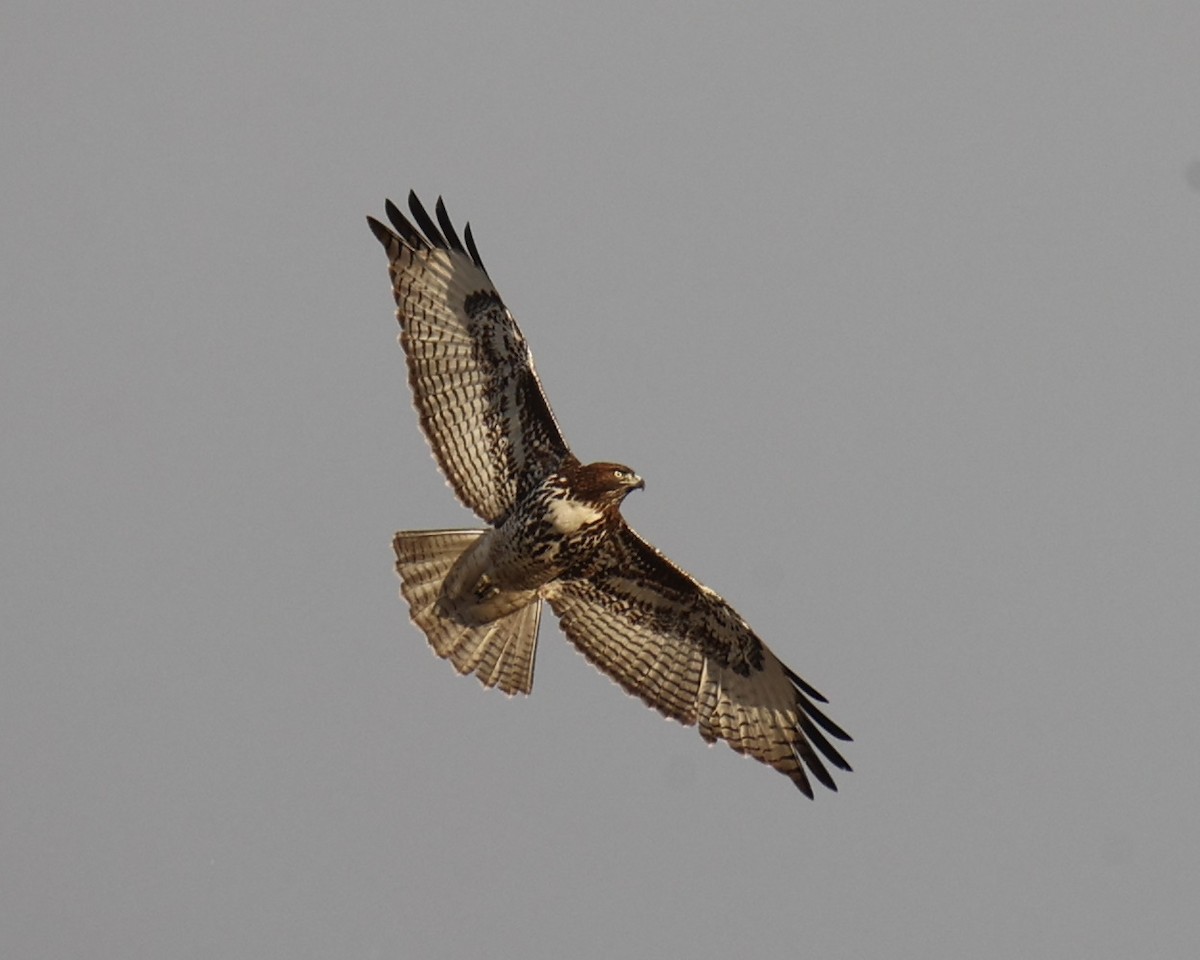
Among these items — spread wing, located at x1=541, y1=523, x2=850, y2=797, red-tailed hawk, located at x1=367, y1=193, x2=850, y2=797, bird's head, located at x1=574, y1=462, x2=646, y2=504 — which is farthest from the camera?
spread wing, located at x1=541, y1=523, x2=850, y2=797

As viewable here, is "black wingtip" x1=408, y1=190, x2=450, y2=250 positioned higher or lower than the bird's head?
higher

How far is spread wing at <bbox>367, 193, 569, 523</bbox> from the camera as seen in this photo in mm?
15781

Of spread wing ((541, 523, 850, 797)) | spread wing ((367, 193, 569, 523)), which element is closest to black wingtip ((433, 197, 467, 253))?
spread wing ((367, 193, 569, 523))

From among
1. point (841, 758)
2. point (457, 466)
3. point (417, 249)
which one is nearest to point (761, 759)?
point (841, 758)

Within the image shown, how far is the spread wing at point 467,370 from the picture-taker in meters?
15.8

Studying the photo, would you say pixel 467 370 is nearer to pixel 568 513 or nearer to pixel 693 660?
pixel 568 513

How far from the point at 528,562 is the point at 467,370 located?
1260 millimetres

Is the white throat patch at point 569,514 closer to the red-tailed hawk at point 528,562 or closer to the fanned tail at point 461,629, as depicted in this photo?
the red-tailed hawk at point 528,562

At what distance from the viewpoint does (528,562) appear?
1573 cm

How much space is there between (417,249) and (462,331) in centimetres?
58

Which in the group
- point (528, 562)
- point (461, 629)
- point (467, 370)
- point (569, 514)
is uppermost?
point (467, 370)

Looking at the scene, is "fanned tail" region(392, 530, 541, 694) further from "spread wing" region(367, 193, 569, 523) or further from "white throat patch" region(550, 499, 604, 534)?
"white throat patch" region(550, 499, 604, 534)

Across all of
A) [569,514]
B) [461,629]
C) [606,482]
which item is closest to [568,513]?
[569,514]

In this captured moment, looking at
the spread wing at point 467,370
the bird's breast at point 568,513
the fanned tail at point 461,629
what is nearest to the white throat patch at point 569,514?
the bird's breast at point 568,513
